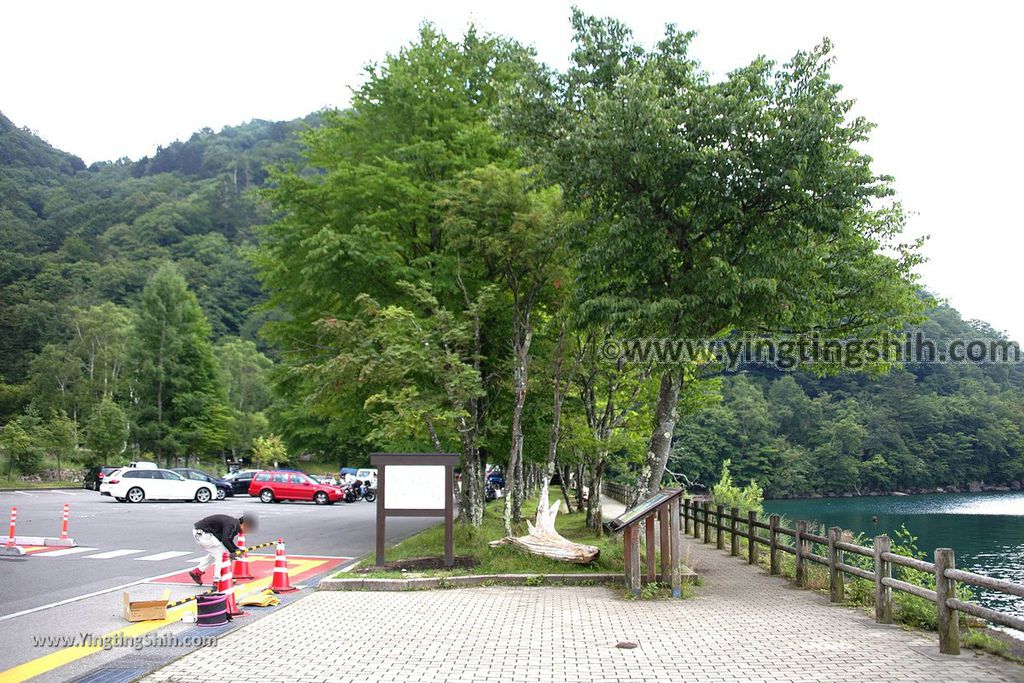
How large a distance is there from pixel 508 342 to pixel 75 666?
12196 mm

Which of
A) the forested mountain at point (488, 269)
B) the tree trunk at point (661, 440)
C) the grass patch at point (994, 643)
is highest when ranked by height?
the forested mountain at point (488, 269)

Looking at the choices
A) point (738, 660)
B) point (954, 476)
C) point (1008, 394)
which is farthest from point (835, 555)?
point (1008, 394)

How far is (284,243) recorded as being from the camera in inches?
733

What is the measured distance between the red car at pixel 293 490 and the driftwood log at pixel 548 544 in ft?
73.1

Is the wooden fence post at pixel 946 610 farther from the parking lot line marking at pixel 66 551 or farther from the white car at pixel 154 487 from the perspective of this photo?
the white car at pixel 154 487

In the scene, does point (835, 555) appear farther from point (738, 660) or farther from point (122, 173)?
point (122, 173)

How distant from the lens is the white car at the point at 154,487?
31312 mm

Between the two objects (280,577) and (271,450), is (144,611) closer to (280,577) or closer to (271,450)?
(280,577)

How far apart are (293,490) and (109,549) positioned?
18819mm

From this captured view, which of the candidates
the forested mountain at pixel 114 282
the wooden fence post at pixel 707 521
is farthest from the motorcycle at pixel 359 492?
the wooden fence post at pixel 707 521

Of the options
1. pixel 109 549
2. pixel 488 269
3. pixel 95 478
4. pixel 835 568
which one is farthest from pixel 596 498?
pixel 95 478

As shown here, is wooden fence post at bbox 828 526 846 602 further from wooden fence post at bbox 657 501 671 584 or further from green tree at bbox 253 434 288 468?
green tree at bbox 253 434 288 468

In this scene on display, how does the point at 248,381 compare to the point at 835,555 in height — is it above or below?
above

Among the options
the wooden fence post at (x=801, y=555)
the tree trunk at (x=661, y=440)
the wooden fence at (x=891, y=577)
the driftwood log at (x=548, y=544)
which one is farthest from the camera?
the tree trunk at (x=661, y=440)
